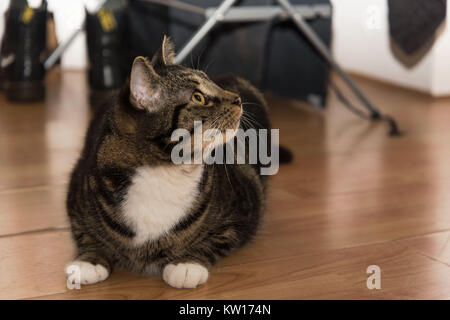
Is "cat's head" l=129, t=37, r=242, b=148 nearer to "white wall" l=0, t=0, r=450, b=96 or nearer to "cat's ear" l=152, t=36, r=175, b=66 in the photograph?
"cat's ear" l=152, t=36, r=175, b=66

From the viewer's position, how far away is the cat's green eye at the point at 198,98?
1.10 meters

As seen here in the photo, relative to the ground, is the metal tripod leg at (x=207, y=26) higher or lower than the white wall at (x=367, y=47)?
lower

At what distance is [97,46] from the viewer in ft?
8.85

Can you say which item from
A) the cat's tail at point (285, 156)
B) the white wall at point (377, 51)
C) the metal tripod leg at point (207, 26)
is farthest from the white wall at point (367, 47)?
the cat's tail at point (285, 156)

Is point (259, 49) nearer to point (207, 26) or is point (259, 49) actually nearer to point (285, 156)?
point (207, 26)

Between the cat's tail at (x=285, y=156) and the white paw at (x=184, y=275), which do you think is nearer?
the white paw at (x=184, y=275)


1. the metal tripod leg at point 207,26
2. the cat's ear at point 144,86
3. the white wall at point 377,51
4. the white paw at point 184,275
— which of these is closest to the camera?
the cat's ear at point 144,86

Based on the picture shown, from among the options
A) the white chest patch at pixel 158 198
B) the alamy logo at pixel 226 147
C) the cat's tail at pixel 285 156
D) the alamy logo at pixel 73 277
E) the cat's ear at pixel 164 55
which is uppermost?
the cat's tail at pixel 285 156

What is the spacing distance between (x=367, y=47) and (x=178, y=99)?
234 centimetres

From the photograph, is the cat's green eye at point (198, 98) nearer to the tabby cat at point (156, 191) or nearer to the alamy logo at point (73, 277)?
the tabby cat at point (156, 191)

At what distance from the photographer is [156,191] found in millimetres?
1084

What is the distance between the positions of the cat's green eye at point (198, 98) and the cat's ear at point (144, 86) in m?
0.07

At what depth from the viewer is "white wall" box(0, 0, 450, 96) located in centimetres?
284

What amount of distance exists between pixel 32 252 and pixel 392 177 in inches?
40.6
